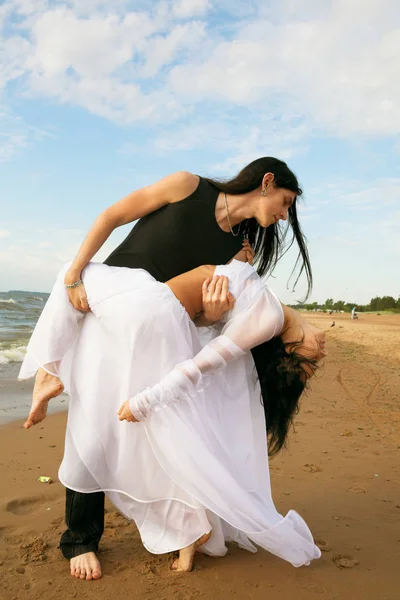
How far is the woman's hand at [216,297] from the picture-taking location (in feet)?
8.53

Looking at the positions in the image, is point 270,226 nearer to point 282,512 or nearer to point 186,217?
point 186,217

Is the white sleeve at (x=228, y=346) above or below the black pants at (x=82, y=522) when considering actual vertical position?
above

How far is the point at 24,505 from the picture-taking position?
3703 millimetres

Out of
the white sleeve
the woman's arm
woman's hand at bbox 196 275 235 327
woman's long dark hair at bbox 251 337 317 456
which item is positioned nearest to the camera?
the white sleeve

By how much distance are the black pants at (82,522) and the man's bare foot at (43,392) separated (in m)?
0.40

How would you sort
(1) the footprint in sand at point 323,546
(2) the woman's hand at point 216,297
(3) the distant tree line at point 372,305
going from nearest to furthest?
(2) the woman's hand at point 216,297 → (1) the footprint in sand at point 323,546 → (3) the distant tree line at point 372,305

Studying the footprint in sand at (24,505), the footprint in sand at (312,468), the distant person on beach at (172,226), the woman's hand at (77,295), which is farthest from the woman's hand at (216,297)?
the footprint in sand at (312,468)

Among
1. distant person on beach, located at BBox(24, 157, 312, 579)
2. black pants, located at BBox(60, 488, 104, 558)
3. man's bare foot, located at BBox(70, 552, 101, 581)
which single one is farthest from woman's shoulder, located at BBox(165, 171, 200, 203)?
man's bare foot, located at BBox(70, 552, 101, 581)

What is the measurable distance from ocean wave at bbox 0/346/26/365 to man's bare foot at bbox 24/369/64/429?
24.8ft

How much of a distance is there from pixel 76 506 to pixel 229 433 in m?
0.83

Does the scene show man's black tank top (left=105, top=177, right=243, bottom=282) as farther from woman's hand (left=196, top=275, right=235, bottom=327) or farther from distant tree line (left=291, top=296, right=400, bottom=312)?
distant tree line (left=291, top=296, right=400, bottom=312)

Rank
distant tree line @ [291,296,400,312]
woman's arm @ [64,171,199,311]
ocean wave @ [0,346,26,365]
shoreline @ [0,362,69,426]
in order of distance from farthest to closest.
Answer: distant tree line @ [291,296,400,312] < ocean wave @ [0,346,26,365] < shoreline @ [0,362,69,426] < woman's arm @ [64,171,199,311]

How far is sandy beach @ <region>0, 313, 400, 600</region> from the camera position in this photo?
8.61 feet

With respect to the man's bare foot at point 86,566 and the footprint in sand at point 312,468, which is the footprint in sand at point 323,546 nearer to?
the man's bare foot at point 86,566
